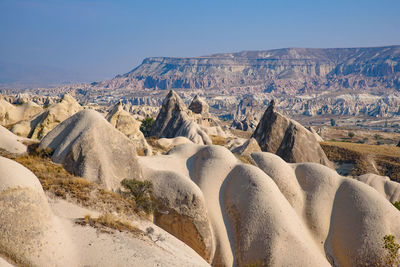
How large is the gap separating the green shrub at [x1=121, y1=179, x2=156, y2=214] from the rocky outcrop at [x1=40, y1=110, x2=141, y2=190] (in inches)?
26.1

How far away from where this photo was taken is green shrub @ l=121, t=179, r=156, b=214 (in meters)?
16.5

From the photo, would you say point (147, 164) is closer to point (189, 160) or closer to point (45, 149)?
point (189, 160)

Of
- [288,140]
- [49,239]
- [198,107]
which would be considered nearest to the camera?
[49,239]

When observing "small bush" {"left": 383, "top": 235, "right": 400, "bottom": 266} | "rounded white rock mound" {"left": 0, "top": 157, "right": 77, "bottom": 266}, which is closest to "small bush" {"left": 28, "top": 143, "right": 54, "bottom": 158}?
"rounded white rock mound" {"left": 0, "top": 157, "right": 77, "bottom": 266}

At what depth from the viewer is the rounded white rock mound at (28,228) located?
10.5 meters

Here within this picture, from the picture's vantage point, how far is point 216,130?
6347 cm

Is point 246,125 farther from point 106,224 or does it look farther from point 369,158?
point 106,224

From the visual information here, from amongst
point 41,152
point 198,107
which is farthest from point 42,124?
point 198,107

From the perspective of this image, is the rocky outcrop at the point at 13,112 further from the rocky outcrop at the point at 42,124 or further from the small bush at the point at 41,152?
the small bush at the point at 41,152

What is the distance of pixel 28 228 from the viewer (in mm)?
10836

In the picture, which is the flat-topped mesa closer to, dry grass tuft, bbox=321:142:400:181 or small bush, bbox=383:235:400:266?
dry grass tuft, bbox=321:142:400:181

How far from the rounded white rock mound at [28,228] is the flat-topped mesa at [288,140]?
2877cm

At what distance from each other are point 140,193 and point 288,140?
24.3m

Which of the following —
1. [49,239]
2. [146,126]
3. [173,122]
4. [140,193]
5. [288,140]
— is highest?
[49,239]
